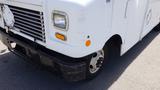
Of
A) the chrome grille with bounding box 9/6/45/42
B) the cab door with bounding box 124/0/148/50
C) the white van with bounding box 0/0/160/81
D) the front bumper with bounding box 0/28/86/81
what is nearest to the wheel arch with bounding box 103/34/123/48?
the white van with bounding box 0/0/160/81

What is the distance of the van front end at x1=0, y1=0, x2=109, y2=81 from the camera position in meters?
2.30

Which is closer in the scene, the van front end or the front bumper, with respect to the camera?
the van front end

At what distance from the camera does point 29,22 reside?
2816mm

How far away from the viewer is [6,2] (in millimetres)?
3066

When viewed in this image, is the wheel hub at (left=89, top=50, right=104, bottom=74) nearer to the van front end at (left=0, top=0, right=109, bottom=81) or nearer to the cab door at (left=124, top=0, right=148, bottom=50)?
the van front end at (left=0, top=0, right=109, bottom=81)

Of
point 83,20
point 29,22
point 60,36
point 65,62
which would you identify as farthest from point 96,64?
point 29,22

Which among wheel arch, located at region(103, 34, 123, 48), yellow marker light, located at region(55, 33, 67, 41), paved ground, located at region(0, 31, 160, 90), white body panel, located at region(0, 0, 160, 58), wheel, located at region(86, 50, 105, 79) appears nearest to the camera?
white body panel, located at region(0, 0, 160, 58)

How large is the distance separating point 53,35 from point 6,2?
1.11 metres

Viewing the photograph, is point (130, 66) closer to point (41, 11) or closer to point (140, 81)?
point (140, 81)

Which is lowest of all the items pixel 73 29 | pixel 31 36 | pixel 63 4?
pixel 31 36

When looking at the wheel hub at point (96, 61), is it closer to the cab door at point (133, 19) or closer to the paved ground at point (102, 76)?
the paved ground at point (102, 76)

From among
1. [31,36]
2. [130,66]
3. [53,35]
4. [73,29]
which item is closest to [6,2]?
[31,36]

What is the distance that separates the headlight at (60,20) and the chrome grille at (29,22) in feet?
0.79

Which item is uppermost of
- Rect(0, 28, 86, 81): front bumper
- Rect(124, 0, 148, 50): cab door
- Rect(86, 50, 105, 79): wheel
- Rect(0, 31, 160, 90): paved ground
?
Rect(124, 0, 148, 50): cab door
